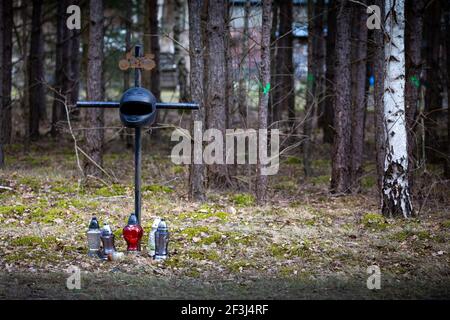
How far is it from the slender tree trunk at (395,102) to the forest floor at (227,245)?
726 millimetres

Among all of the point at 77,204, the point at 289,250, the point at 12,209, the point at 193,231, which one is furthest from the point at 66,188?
the point at 289,250

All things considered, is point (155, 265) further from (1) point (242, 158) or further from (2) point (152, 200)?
(1) point (242, 158)

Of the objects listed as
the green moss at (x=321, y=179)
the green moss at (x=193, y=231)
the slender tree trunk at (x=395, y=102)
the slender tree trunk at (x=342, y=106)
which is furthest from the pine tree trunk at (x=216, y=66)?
the green moss at (x=193, y=231)

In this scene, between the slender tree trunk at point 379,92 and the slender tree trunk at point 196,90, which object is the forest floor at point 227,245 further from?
the slender tree trunk at point 379,92

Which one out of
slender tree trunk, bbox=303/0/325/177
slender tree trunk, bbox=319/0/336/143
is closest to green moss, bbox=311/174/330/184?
slender tree trunk, bbox=303/0/325/177

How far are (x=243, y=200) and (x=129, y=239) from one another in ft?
14.6

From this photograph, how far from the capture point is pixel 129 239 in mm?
8977

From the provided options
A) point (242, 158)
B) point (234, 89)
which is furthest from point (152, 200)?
point (234, 89)

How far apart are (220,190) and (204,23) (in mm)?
4439

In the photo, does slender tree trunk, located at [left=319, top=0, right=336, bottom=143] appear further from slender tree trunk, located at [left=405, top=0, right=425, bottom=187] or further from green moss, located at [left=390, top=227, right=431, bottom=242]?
green moss, located at [left=390, top=227, right=431, bottom=242]

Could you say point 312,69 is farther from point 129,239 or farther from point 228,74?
point 129,239

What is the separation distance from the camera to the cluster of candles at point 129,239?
8.77m

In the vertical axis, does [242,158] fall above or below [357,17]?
below

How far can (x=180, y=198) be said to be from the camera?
523 inches
